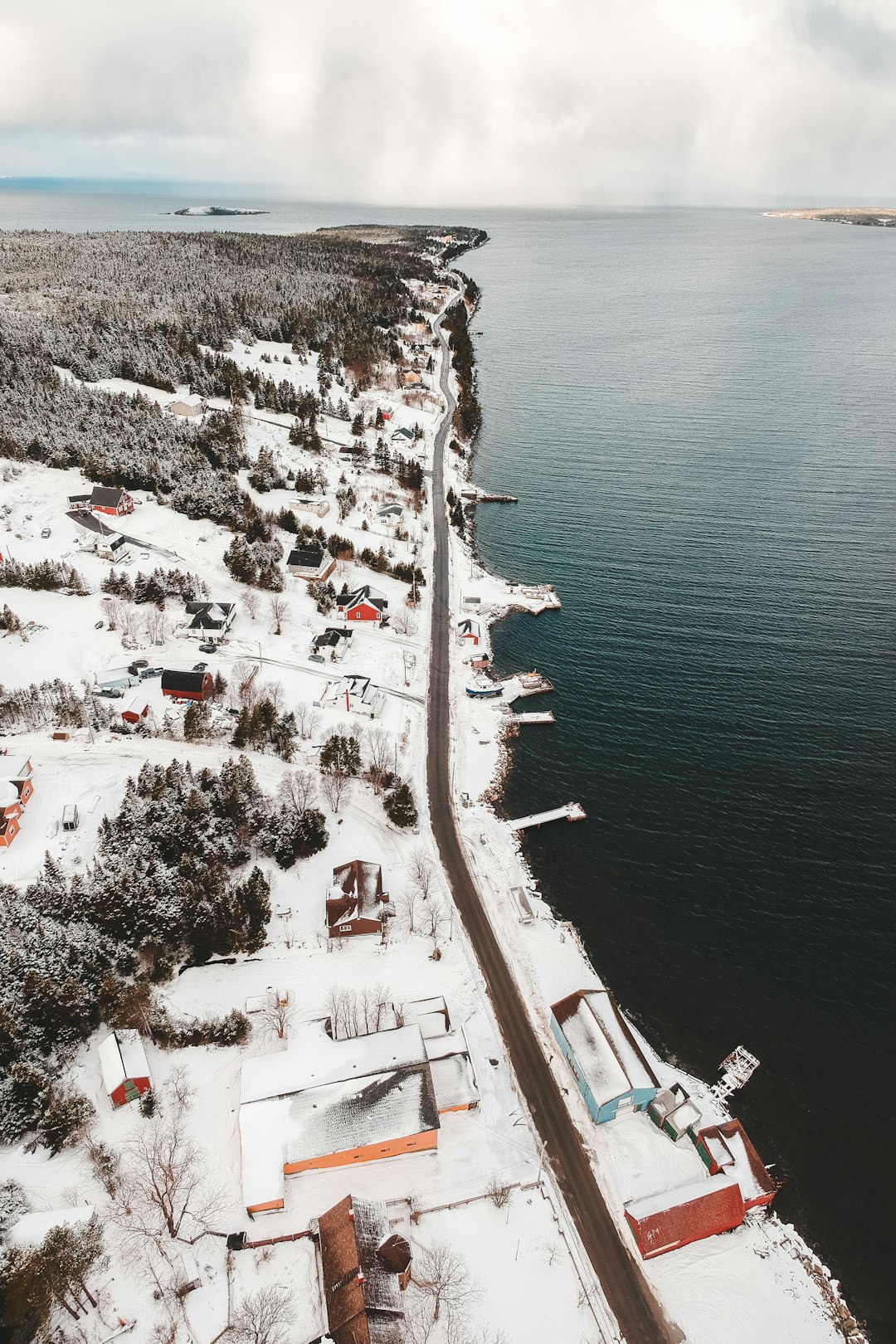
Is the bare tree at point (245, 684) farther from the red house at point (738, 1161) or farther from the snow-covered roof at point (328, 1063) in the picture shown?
the red house at point (738, 1161)

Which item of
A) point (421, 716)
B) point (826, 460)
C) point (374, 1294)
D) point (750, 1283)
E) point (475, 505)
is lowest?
point (750, 1283)

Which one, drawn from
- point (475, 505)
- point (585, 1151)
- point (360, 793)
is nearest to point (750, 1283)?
point (585, 1151)

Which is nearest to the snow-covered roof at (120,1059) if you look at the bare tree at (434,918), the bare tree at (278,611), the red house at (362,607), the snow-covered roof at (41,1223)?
the snow-covered roof at (41,1223)

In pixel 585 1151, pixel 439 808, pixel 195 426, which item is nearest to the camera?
pixel 585 1151

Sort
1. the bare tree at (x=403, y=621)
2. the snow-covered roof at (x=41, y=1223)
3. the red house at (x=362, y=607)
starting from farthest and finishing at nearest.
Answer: the bare tree at (x=403, y=621) < the red house at (x=362, y=607) < the snow-covered roof at (x=41, y=1223)

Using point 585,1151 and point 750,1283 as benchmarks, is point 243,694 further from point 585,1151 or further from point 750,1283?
point 750,1283

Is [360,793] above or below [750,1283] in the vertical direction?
above

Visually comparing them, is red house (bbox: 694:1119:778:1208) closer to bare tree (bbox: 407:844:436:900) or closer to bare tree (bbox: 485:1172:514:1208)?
bare tree (bbox: 485:1172:514:1208)
